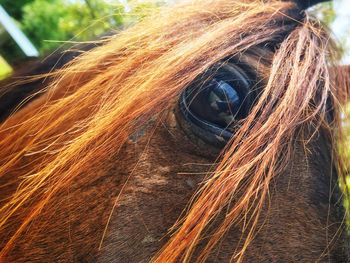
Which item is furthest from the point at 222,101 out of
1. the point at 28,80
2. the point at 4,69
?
the point at 4,69

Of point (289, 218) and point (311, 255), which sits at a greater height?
point (289, 218)

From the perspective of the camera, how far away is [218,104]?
0.79 metres

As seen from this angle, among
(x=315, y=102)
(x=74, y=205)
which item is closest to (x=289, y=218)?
(x=315, y=102)

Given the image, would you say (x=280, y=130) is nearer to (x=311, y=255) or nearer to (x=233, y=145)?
(x=233, y=145)

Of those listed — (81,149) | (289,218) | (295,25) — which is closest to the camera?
(81,149)

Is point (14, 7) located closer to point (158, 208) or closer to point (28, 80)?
point (28, 80)

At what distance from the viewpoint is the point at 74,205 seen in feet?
2.37

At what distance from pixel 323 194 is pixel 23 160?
1.04 metres

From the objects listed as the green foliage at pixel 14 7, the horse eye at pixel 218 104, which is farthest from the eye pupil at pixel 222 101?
the green foliage at pixel 14 7

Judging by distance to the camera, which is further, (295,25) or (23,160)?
(295,25)

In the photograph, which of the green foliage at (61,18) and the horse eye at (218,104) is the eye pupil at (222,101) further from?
the green foliage at (61,18)

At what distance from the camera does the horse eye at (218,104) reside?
764 mm

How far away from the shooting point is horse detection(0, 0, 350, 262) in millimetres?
703

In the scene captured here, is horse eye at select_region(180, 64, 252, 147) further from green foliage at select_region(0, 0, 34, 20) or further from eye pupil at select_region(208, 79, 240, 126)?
green foliage at select_region(0, 0, 34, 20)
